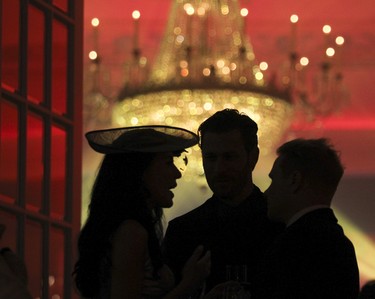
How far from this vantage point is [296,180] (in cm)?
327

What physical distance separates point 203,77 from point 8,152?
21.3 ft

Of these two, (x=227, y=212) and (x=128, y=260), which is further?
(x=227, y=212)

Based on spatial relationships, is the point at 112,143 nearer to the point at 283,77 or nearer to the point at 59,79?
the point at 59,79

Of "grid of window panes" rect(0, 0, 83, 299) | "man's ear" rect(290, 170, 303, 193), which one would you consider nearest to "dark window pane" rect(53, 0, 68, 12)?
"grid of window panes" rect(0, 0, 83, 299)

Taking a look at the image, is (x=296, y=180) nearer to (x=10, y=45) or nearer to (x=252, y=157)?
(x=252, y=157)

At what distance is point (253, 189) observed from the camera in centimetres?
414

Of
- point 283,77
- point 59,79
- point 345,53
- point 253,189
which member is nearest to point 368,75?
point 345,53

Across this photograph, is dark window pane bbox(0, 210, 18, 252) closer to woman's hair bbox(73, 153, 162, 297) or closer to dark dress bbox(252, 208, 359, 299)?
woman's hair bbox(73, 153, 162, 297)

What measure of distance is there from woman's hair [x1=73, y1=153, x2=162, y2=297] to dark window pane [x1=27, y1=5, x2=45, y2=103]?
5.15 feet

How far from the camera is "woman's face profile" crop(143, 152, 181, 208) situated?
133 inches

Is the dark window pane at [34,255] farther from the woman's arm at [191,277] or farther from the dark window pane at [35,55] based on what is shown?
the woman's arm at [191,277]

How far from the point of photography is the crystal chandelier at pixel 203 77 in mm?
11062

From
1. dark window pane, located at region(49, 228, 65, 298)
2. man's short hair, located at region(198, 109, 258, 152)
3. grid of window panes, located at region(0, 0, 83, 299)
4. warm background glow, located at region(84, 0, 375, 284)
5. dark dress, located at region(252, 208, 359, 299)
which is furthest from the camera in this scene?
warm background glow, located at region(84, 0, 375, 284)

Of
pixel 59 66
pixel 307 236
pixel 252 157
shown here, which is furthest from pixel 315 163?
pixel 59 66
